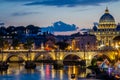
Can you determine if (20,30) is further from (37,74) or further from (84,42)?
(37,74)

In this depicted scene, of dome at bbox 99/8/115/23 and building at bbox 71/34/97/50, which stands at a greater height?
dome at bbox 99/8/115/23

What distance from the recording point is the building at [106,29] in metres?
114

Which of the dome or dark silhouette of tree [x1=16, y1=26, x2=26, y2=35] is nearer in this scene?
the dome

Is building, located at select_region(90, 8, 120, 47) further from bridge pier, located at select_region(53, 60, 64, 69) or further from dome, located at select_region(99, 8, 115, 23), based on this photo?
bridge pier, located at select_region(53, 60, 64, 69)

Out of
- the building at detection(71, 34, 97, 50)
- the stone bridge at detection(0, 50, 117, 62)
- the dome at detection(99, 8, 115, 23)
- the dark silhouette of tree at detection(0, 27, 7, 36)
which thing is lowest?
the stone bridge at detection(0, 50, 117, 62)

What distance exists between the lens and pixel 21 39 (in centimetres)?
11075

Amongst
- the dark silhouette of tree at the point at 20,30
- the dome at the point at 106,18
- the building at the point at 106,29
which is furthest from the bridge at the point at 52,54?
the dome at the point at 106,18

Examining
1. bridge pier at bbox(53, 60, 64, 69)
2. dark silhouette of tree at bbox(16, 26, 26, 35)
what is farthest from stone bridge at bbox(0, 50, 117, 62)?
dark silhouette of tree at bbox(16, 26, 26, 35)

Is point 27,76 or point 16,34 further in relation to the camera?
point 16,34

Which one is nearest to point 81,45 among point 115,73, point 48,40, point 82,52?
point 48,40

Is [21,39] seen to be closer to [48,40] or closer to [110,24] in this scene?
[48,40]

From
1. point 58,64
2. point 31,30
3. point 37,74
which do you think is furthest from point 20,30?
point 37,74

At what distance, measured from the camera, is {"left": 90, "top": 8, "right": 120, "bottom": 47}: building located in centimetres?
11450

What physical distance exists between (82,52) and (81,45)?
32.6 meters
